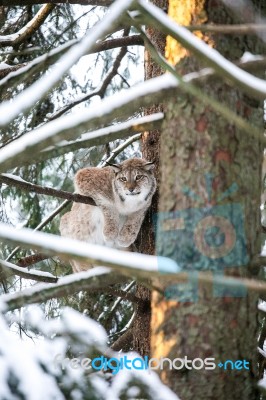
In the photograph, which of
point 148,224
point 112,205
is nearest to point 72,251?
point 148,224

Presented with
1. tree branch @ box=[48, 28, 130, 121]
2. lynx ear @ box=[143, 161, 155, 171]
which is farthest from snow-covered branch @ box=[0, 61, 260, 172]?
tree branch @ box=[48, 28, 130, 121]

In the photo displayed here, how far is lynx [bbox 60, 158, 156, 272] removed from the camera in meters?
5.13

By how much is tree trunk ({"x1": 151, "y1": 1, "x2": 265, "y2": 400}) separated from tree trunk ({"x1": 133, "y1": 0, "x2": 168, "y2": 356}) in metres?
1.66

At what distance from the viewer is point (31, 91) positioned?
6.66ft

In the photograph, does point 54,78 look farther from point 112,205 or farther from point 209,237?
point 112,205

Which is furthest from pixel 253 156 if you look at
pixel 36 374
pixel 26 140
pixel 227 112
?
pixel 36 374

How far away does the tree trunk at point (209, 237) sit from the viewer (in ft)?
8.29

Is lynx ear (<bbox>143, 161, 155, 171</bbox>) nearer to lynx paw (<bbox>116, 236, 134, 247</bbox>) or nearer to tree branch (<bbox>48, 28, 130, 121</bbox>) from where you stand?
lynx paw (<bbox>116, 236, 134, 247</bbox>)

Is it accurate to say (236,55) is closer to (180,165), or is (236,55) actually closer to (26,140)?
(180,165)

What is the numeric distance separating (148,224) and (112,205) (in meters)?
0.59

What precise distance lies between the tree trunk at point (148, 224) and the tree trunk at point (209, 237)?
5.45 feet

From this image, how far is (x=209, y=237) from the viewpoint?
2.54 meters

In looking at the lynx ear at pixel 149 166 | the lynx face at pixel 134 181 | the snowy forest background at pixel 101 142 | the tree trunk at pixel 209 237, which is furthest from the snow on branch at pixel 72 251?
the lynx face at pixel 134 181

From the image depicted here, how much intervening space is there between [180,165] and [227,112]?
0.80 meters
